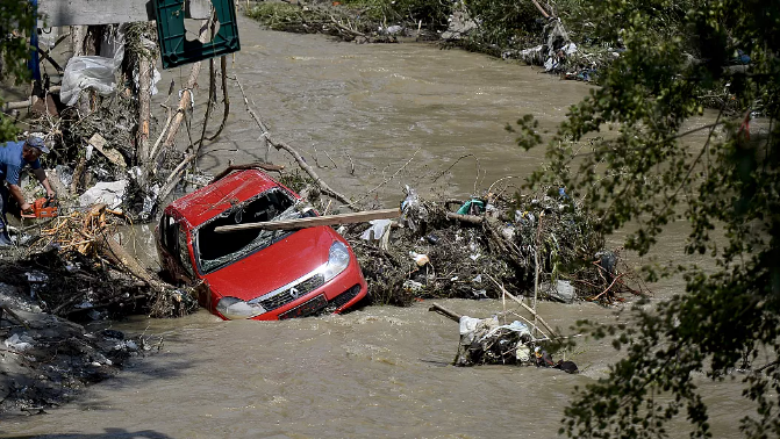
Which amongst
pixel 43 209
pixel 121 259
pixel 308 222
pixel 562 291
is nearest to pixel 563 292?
pixel 562 291

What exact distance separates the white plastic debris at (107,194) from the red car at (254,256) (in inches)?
95.8

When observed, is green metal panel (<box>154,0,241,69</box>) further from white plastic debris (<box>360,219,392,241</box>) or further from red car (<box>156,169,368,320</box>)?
white plastic debris (<box>360,219,392,241</box>)

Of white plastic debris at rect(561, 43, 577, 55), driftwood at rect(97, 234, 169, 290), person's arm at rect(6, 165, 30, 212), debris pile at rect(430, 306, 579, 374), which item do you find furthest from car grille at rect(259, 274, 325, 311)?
white plastic debris at rect(561, 43, 577, 55)

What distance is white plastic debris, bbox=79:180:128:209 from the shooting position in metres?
12.3

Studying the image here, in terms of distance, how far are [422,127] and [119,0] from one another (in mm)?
9169

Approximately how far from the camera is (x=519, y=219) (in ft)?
33.5

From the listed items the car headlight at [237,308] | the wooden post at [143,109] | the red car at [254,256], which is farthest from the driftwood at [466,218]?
the wooden post at [143,109]

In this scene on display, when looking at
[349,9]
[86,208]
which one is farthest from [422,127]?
[349,9]

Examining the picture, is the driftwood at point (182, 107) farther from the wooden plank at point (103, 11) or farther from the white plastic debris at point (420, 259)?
the white plastic debris at point (420, 259)

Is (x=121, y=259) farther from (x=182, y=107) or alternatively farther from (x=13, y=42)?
(x=13, y=42)

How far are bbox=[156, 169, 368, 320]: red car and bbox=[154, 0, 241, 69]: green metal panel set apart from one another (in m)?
1.58

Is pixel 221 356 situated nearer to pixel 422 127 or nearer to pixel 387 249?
pixel 387 249

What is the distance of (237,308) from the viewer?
862cm

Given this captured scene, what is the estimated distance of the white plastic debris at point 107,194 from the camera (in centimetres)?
1229
